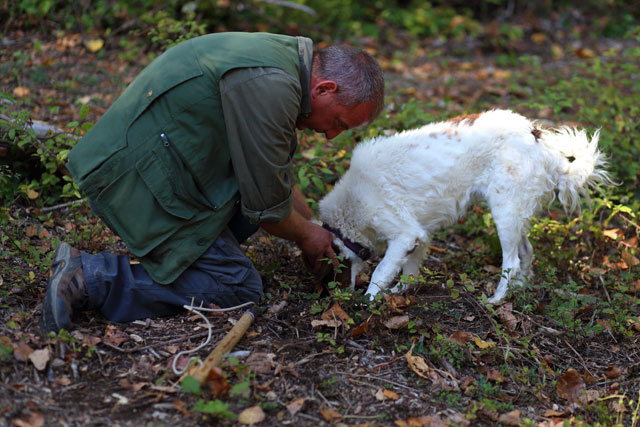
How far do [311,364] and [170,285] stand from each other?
3.42 ft

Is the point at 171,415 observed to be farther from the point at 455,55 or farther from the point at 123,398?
the point at 455,55

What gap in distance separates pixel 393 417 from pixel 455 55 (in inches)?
336

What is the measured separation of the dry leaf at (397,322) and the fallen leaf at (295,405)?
0.89 metres

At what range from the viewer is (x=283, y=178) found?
3.65 meters

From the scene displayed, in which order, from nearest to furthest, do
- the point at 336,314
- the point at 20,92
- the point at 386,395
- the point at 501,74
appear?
the point at 386,395 → the point at 336,314 → the point at 20,92 → the point at 501,74

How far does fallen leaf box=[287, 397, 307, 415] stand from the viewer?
3.08 metres

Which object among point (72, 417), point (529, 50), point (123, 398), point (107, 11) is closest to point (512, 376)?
point (123, 398)

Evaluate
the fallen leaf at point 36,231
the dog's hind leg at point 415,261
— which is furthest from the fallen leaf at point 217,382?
the fallen leaf at point 36,231

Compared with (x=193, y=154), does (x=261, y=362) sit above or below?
below

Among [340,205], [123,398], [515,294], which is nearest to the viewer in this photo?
[123,398]

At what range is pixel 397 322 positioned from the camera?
12.6ft

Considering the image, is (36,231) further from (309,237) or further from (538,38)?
(538,38)

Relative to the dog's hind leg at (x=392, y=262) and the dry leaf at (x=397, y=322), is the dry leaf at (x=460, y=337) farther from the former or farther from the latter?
the dog's hind leg at (x=392, y=262)

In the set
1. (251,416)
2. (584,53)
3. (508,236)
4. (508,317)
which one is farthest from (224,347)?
(584,53)
